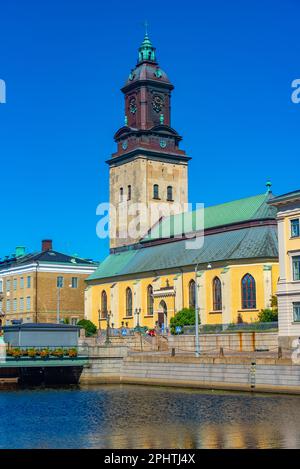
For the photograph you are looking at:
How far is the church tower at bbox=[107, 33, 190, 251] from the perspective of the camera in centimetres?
10762

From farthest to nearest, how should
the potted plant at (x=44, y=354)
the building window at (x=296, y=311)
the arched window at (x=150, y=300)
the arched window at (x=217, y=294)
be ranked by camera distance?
the arched window at (x=150, y=300)
the arched window at (x=217, y=294)
the potted plant at (x=44, y=354)
the building window at (x=296, y=311)

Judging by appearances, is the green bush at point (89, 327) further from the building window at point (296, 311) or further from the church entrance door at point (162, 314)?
the building window at point (296, 311)

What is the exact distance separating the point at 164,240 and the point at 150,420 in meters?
62.0

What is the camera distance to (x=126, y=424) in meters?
35.8

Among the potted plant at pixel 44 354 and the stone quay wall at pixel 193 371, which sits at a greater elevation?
the potted plant at pixel 44 354

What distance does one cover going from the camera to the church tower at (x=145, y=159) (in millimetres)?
107625

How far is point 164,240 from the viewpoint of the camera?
98438 mm

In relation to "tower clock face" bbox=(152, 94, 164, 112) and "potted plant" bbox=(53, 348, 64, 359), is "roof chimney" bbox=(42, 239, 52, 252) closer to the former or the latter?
"tower clock face" bbox=(152, 94, 164, 112)

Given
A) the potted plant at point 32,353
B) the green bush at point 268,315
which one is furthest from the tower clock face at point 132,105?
the potted plant at point 32,353

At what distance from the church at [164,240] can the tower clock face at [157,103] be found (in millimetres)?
142

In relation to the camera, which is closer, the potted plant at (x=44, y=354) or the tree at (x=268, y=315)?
the potted plant at (x=44, y=354)

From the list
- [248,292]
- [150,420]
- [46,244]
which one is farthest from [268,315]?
[46,244]

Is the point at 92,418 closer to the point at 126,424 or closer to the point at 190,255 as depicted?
the point at 126,424

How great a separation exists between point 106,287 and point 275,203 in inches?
1807
